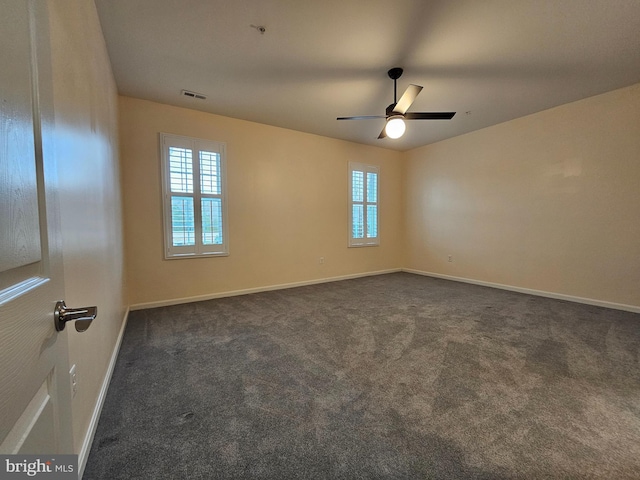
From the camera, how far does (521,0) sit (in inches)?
81.4

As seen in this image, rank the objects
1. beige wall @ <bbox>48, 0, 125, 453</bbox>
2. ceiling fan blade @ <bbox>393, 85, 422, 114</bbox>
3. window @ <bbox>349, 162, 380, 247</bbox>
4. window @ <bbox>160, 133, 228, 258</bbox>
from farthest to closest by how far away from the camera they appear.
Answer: window @ <bbox>349, 162, 380, 247</bbox>
window @ <bbox>160, 133, 228, 258</bbox>
ceiling fan blade @ <bbox>393, 85, 422, 114</bbox>
beige wall @ <bbox>48, 0, 125, 453</bbox>

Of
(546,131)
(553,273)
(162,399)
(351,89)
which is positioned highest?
(351,89)

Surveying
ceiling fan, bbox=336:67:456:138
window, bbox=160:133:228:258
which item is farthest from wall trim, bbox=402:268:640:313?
window, bbox=160:133:228:258

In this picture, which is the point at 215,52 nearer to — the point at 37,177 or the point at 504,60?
the point at 37,177

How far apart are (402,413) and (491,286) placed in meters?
4.07

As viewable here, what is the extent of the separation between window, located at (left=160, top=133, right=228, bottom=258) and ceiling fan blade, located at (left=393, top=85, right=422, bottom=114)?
8.64 ft

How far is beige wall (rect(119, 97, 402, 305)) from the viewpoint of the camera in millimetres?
3662

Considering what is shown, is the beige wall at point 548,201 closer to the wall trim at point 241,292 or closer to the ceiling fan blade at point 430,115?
the wall trim at point 241,292

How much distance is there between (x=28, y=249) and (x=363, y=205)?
5563 millimetres

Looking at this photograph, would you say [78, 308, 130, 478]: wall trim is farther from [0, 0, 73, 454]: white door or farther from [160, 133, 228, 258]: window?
[160, 133, 228, 258]: window

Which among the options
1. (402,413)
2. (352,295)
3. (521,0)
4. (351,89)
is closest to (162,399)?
(402,413)

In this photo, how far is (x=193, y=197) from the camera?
13.1ft

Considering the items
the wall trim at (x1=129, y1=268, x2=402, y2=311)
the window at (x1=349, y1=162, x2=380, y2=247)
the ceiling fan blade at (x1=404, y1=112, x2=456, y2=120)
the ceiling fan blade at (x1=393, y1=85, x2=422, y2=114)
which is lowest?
the wall trim at (x1=129, y1=268, x2=402, y2=311)

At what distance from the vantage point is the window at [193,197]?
12.6 ft
